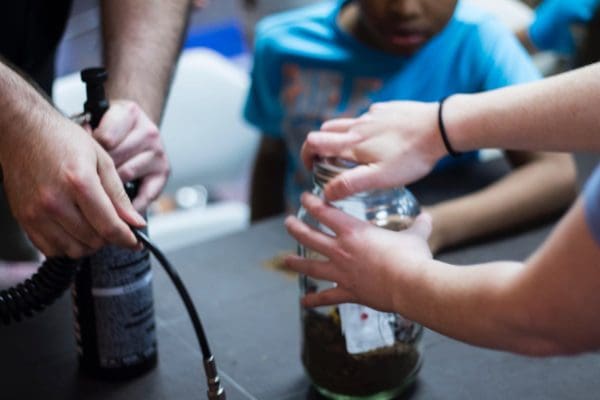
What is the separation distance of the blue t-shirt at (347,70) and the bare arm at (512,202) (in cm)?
15

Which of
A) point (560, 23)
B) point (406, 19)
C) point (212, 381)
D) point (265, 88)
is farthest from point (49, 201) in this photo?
point (560, 23)

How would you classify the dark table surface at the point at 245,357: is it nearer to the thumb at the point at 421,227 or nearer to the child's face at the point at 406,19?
the thumb at the point at 421,227

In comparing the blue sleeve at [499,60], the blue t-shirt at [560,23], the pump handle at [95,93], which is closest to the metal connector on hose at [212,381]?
the pump handle at [95,93]

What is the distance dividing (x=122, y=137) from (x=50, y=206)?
17 cm

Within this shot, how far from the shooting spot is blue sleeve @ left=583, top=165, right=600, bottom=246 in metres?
0.54

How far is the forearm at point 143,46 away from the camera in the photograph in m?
1.23

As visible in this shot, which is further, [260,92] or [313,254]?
[260,92]

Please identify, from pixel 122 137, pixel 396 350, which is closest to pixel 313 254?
pixel 396 350

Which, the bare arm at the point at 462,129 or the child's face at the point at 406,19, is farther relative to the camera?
the child's face at the point at 406,19

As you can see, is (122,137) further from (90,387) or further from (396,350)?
(396,350)

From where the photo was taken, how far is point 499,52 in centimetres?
146

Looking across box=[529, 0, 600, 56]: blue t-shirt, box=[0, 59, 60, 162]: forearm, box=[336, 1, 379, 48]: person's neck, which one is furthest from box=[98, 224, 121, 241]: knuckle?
box=[529, 0, 600, 56]: blue t-shirt

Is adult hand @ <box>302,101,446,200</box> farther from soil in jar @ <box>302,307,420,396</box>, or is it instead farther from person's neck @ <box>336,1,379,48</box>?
person's neck @ <box>336,1,379,48</box>

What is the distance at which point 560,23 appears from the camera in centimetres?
189
